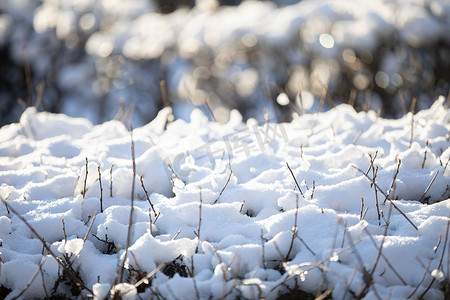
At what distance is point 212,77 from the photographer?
717 centimetres

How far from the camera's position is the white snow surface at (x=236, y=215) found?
5.22 feet

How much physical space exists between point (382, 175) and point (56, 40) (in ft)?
23.3

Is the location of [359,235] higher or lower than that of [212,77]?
higher

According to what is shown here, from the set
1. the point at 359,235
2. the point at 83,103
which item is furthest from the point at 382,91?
the point at 83,103

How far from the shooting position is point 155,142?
3.10 meters

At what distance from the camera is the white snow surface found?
5.22 feet

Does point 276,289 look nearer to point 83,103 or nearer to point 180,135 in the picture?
point 180,135

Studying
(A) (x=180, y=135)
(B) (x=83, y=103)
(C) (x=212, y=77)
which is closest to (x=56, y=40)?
(B) (x=83, y=103)

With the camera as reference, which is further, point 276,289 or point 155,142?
point 155,142

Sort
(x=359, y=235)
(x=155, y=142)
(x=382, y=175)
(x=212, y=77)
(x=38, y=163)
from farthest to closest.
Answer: (x=212, y=77)
(x=155, y=142)
(x=38, y=163)
(x=382, y=175)
(x=359, y=235)

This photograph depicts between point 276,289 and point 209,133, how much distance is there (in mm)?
1937

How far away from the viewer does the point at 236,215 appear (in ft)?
6.59

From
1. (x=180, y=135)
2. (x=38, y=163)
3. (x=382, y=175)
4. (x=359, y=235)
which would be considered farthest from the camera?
(x=180, y=135)

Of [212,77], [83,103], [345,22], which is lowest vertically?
[83,103]
